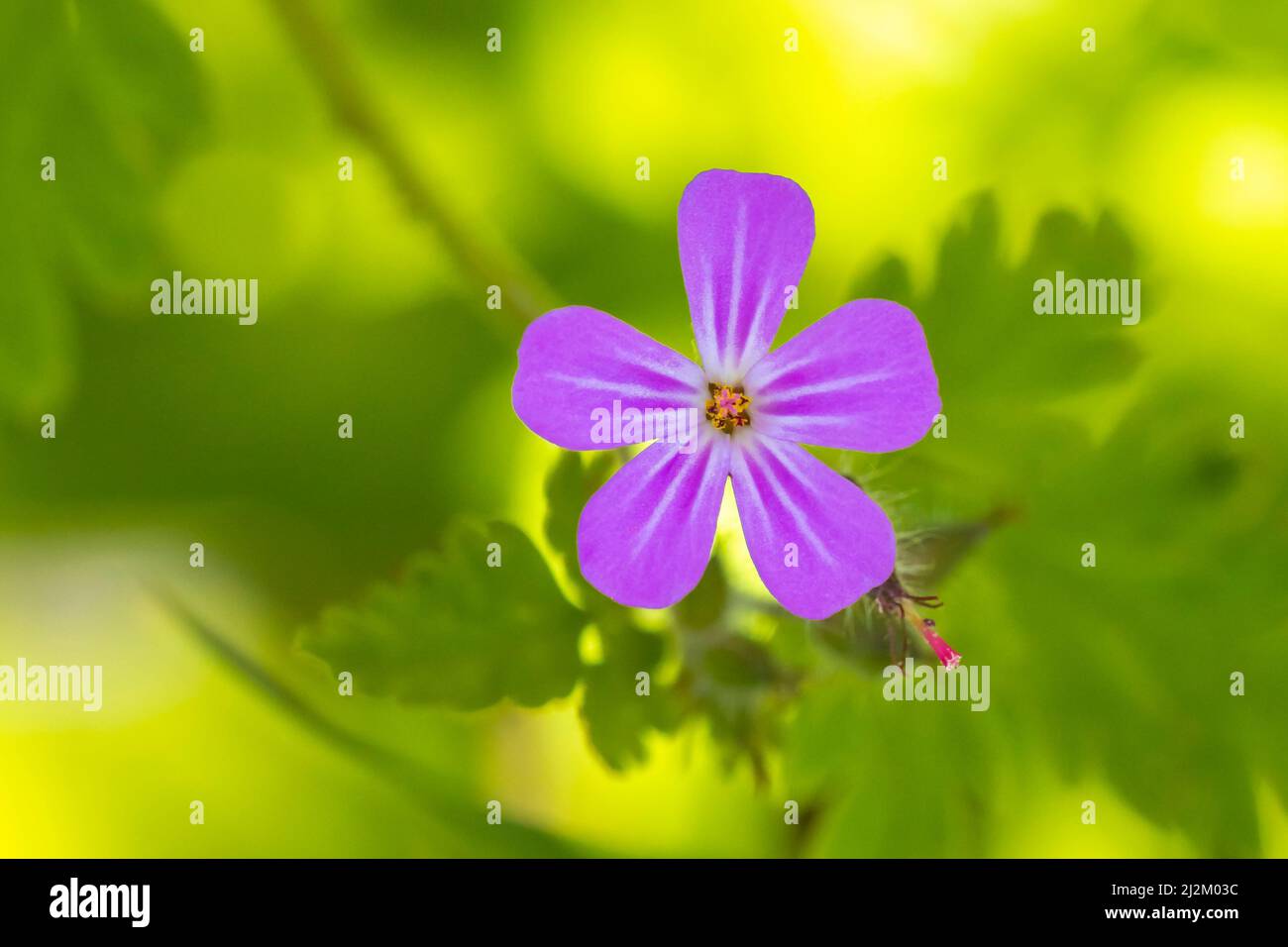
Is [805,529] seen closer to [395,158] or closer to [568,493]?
[568,493]

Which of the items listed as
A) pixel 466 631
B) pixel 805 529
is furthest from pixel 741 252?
pixel 466 631

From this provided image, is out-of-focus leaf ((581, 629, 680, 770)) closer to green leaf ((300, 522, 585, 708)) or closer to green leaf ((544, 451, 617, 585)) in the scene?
green leaf ((300, 522, 585, 708))

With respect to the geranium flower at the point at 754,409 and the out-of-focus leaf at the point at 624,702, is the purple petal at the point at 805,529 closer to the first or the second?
the geranium flower at the point at 754,409

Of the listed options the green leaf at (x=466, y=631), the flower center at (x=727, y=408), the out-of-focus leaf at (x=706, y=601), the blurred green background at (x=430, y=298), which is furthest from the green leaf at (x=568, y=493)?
the blurred green background at (x=430, y=298)

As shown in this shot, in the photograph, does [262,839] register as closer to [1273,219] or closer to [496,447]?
[496,447]

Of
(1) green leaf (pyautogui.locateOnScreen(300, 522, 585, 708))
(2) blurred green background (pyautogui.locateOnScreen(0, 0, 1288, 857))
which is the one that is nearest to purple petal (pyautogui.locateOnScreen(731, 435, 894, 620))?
(1) green leaf (pyautogui.locateOnScreen(300, 522, 585, 708))

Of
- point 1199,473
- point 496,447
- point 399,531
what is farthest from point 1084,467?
point 399,531
